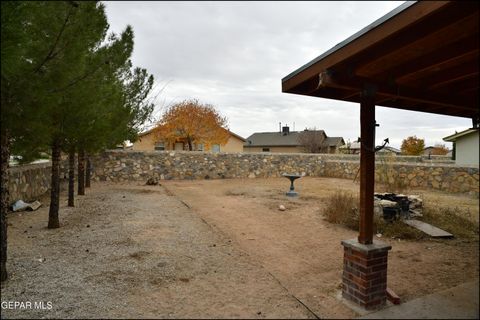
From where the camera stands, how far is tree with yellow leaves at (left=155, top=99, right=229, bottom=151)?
27.6 m

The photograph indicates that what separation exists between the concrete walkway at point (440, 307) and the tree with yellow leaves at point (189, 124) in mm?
25768

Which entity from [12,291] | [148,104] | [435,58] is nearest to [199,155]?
[148,104]

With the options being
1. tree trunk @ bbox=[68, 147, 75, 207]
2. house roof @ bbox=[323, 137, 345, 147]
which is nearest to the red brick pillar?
tree trunk @ bbox=[68, 147, 75, 207]

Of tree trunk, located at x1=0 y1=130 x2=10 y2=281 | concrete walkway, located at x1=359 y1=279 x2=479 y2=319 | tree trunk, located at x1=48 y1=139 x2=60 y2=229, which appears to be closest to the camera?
concrete walkway, located at x1=359 y1=279 x2=479 y2=319

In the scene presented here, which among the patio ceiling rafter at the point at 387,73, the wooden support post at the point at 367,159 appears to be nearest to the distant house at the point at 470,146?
the patio ceiling rafter at the point at 387,73

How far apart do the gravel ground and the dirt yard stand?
A: 0.01 m

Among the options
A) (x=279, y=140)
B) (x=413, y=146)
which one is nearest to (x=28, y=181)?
(x=279, y=140)

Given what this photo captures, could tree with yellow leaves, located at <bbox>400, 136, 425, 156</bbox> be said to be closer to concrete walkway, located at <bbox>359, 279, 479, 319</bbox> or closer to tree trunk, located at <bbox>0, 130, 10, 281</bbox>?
concrete walkway, located at <bbox>359, 279, 479, 319</bbox>

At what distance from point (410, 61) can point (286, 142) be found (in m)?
40.4

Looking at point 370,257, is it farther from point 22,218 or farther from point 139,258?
point 22,218

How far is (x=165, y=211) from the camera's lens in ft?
25.9

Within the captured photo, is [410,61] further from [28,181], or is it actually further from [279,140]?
[279,140]

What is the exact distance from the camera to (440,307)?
9.53 feet

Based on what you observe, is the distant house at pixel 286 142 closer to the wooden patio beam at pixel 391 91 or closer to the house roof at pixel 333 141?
the house roof at pixel 333 141
